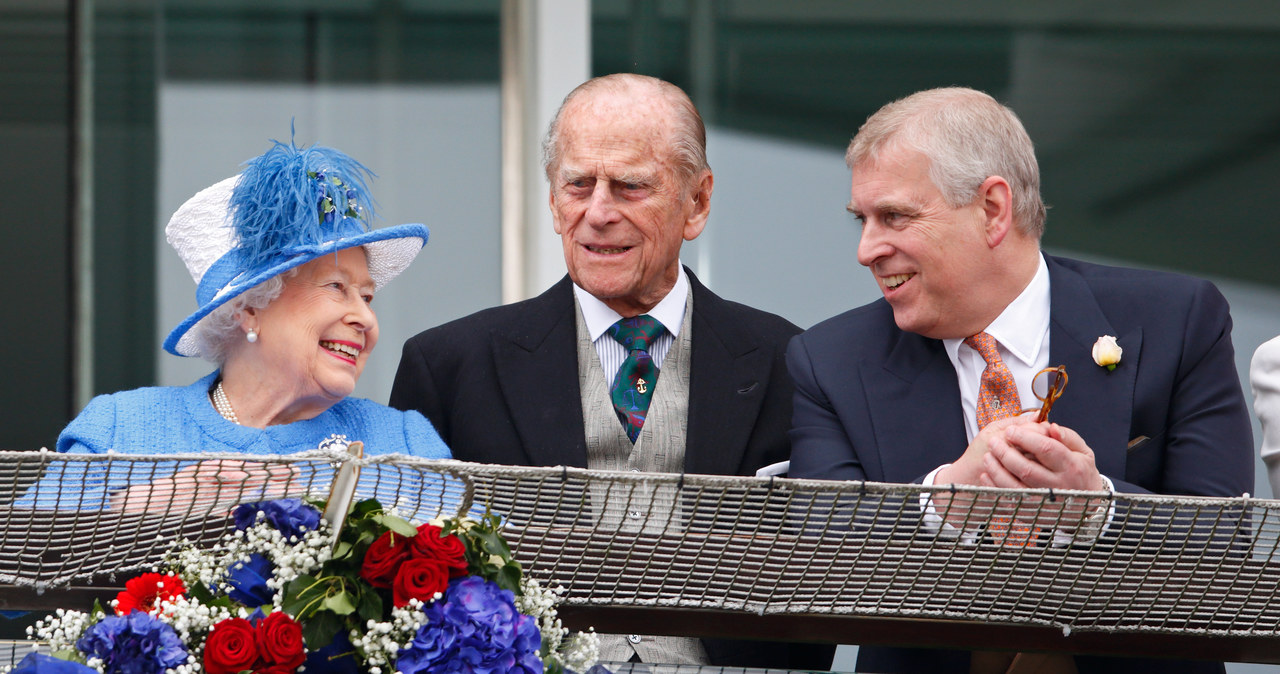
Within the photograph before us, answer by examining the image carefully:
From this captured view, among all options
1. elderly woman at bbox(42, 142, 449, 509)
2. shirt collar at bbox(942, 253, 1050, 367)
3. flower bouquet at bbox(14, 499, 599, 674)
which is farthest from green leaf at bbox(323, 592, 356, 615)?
shirt collar at bbox(942, 253, 1050, 367)

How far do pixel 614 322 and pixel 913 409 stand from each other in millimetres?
801

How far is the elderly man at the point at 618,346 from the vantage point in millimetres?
2918

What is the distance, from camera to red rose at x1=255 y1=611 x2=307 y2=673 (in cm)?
149

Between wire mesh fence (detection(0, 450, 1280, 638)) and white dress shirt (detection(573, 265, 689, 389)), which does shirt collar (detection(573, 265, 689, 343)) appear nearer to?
white dress shirt (detection(573, 265, 689, 389))

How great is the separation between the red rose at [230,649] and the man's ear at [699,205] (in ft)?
5.86

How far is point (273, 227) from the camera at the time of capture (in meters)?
2.56

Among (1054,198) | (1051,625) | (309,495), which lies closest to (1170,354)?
(1051,625)

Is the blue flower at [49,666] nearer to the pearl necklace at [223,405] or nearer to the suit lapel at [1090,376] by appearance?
the pearl necklace at [223,405]

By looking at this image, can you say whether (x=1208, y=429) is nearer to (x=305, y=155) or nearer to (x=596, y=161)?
(x=596, y=161)

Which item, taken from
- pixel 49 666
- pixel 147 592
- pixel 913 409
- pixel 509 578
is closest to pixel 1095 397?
pixel 913 409

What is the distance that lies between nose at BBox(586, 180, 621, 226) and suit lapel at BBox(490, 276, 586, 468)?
0.80 feet

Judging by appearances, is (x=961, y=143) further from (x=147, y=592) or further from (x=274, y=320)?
(x=147, y=592)

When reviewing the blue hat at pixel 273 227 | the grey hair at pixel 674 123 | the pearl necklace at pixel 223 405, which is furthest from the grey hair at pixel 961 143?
the pearl necklace at pixel 223 405

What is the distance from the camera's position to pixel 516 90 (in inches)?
213
